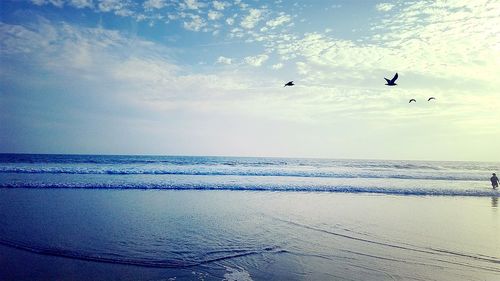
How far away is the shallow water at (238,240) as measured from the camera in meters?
5.83

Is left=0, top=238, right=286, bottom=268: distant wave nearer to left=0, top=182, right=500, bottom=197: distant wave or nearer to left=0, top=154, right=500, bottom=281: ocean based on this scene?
left=0, top=154, right=500, bottom=281: ocean

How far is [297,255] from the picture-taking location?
6809mm

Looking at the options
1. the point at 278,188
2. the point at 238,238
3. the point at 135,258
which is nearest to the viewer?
the point at 135,258

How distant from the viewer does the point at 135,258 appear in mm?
6281

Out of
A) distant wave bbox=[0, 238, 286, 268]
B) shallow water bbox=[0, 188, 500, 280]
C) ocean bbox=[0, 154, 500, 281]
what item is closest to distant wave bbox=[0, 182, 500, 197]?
ocean bbox=[0, 154, 500, 281]

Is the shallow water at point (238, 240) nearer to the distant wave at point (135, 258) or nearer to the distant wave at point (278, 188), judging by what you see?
the distant wave at point (135, 258)

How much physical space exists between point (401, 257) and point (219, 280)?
408 cm

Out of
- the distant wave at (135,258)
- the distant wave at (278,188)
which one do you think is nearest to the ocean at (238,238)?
the distant wave at (135,258)

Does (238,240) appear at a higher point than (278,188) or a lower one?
lower

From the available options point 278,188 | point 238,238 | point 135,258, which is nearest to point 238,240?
point 238,238

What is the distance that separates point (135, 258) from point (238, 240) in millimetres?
2468

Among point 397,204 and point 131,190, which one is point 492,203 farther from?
point 131,190

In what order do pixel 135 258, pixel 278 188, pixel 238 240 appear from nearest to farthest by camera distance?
pixel 135 258
pixel 238 240
pixel 278 188

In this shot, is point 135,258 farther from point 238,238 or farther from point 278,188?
point 278,188
